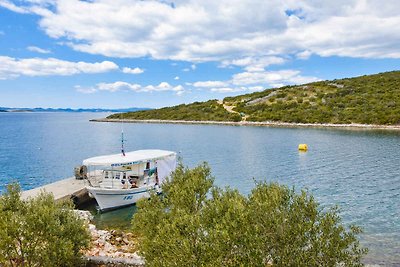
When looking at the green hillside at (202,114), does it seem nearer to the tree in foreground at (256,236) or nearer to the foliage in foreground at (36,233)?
the foliage in foreground at (36,233)

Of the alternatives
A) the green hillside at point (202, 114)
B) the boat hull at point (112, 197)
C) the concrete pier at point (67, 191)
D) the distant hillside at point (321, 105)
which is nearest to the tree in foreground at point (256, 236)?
the boat hull at point (112, 197)

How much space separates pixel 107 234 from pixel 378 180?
3440 cm

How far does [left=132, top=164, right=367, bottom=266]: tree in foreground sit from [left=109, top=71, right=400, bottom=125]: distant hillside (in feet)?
391

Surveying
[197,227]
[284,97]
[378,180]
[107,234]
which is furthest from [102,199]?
[284,97]

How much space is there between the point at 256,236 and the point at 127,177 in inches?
1071

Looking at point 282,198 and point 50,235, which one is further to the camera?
point 50,235

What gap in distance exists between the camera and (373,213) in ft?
105

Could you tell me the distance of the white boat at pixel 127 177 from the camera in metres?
35.5

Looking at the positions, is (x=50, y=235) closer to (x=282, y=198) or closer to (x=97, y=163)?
(x=282, y=198)

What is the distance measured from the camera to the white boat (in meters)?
35.5

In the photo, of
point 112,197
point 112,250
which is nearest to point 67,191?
point 112,197

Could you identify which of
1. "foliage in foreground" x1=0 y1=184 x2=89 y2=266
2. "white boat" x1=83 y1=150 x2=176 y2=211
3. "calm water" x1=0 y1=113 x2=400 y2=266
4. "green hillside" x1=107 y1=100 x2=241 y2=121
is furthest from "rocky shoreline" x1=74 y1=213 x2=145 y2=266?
"green hillside" x1=107 y1=100 x2=241 y2=121

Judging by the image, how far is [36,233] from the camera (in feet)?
49.5

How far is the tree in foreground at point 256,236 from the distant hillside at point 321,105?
119215 mm
